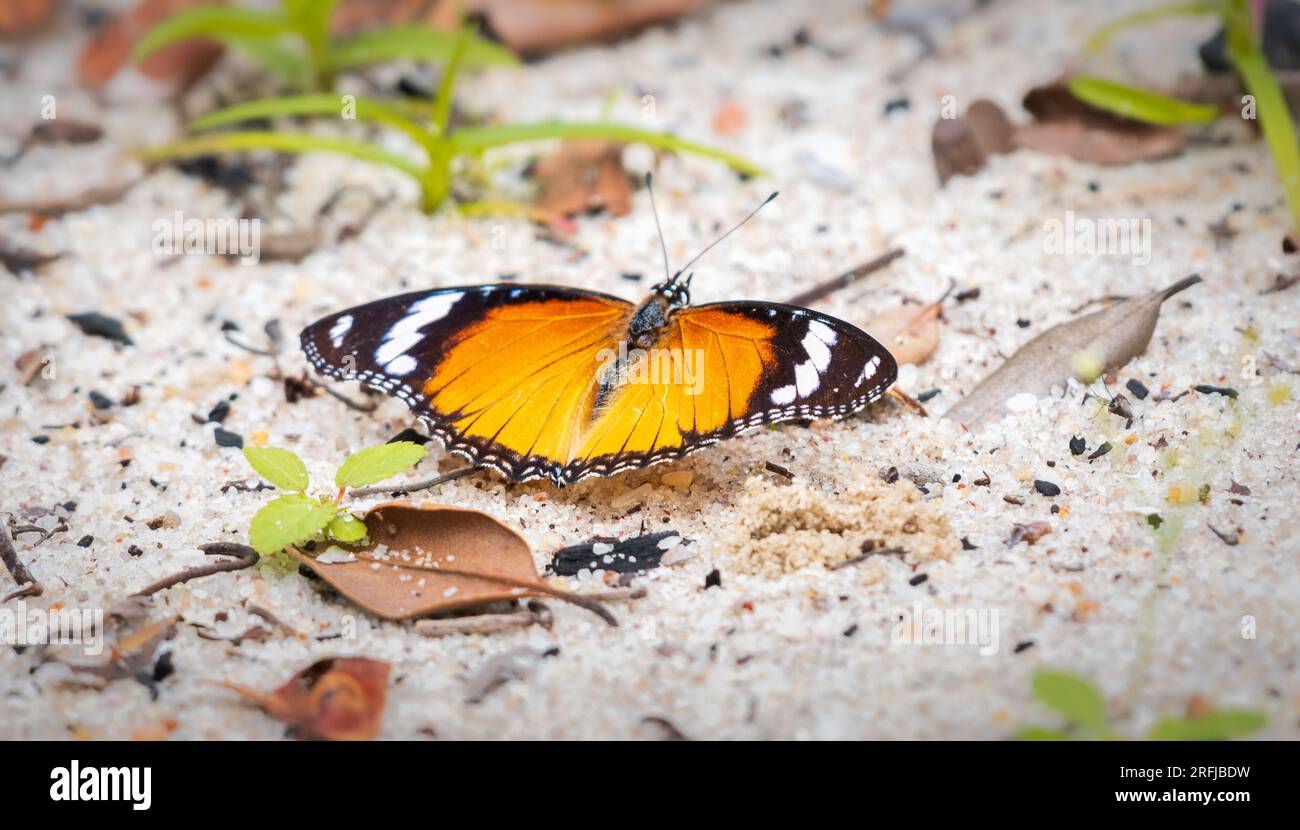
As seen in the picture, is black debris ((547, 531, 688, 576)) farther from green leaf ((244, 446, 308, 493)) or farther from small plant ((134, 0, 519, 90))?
small plant ((134, 0, 519, 90))

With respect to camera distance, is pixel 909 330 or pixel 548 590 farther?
pixel 909 330

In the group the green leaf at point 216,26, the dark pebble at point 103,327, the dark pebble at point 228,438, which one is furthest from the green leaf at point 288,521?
the green leaf at point 216,26

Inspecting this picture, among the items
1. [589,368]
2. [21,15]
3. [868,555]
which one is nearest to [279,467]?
[589,368]

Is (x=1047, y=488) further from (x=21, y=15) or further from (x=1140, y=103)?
(x=21, y=15)

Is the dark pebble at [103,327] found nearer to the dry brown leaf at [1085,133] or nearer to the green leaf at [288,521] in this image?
the green leaf at [288,521]

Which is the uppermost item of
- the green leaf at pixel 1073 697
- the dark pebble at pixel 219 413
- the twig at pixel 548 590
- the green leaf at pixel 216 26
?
the green leaf at pixel 216 26
